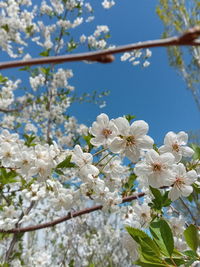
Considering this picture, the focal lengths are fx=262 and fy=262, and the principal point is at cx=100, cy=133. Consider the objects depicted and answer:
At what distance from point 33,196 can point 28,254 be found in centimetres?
214

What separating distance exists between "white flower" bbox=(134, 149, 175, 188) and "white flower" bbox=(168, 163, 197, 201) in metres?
0.02

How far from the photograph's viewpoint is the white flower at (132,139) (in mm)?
809

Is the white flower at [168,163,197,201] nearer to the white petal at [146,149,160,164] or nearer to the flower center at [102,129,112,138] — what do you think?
the white petal at [146,149,160,164]

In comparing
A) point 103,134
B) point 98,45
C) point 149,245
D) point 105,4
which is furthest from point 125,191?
point 105,4

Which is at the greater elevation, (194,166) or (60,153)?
(60,153)

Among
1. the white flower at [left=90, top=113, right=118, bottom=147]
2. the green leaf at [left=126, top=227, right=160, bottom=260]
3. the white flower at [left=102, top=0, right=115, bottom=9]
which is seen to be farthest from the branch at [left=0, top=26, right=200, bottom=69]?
the white flower at [left=102, top=0, right=115, bottom=9]

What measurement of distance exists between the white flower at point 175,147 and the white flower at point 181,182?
0.05 m

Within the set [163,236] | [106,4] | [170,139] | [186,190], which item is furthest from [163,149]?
[106,4]

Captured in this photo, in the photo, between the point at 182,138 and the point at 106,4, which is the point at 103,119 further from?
the point at 106,4

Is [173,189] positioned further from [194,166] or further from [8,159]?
[8,159]

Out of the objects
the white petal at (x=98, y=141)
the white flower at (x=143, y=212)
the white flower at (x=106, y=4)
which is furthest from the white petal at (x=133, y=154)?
the white flower at (x=106, y=4)

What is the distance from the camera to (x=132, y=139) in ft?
2.70

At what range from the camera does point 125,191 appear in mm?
1325

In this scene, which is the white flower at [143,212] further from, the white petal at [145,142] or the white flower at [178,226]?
→ the white petal at [145,142]
